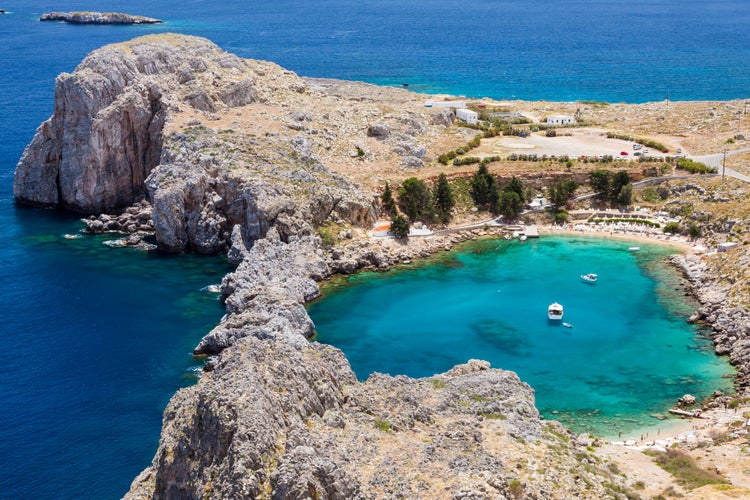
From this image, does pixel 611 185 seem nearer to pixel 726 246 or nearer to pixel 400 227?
pixel 726 246

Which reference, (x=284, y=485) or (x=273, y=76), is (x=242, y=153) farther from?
(x=284, y=485)

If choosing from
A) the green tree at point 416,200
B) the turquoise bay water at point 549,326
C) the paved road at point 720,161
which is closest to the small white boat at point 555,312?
the turquoise bay water at point 549,326

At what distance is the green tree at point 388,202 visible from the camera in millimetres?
109188

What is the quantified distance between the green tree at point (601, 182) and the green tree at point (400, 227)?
95.4ft

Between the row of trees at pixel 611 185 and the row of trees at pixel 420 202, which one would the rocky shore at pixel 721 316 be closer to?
the row of trees at pixel 611 185

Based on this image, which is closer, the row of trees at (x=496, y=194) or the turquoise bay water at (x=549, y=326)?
the turquoise bay water at (x=549, y=326)

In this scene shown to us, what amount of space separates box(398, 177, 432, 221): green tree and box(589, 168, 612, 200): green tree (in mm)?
23703

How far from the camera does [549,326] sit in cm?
8525

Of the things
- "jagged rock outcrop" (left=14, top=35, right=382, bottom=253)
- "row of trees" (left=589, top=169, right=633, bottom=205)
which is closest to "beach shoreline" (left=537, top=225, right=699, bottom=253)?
"row of trees" (left=589, top=169, right=633, bottom=205)

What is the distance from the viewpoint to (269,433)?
144ft

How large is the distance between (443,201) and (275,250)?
27607mm

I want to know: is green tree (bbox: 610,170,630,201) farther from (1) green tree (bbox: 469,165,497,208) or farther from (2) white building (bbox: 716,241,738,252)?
(2) white building (bbox: 716,241,738,252)

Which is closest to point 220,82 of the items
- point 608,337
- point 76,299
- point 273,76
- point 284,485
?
point 273,76

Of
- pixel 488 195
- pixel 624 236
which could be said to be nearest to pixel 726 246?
pixel 624 236
